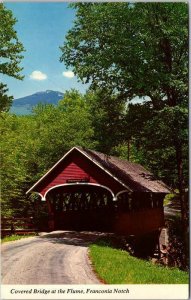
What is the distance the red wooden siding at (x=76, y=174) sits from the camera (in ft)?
77.4

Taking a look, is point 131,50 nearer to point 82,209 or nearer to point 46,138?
point 46,138

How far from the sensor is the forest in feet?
59.4

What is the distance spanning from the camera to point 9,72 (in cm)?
1856

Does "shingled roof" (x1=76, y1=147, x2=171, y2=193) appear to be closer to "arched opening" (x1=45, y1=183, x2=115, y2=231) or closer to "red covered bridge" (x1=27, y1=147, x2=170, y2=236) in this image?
"red covered bridge" (x1=27, y1=147, x2=170, y2=236)

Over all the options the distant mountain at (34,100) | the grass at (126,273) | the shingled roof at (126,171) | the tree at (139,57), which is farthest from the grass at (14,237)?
the tree at (139,57)

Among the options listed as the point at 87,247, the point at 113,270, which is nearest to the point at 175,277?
the point at 113,270

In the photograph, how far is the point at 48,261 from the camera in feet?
51.7

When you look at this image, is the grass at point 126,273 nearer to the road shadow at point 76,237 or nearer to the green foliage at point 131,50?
the road shadow at point 76,237

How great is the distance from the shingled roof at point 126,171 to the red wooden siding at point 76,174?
A: 34cm

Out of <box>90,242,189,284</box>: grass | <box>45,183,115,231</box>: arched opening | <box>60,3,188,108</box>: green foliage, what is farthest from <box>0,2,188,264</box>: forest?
<box>90,242,189,284</box>: grass

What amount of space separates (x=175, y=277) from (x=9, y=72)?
1036 centimetres

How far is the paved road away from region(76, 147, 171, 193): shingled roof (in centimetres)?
352

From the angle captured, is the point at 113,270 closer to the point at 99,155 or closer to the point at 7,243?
the point at 7,243

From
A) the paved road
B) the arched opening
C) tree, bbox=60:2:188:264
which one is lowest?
the paved road
